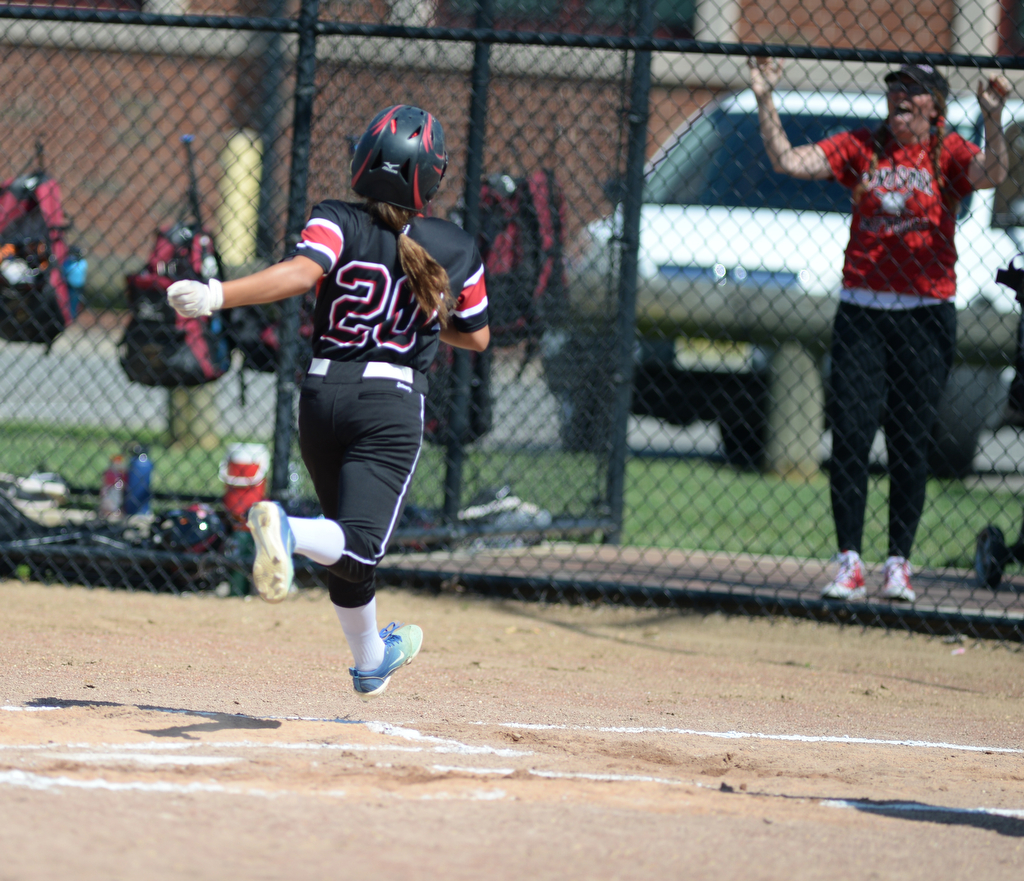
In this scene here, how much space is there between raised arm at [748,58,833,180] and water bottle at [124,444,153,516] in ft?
11.5

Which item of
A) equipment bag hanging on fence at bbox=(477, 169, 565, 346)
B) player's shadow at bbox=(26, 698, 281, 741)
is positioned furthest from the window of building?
player's shadow at bbox=(26, 698, 281, 741)

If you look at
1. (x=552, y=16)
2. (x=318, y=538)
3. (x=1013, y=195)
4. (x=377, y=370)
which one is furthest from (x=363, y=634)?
(x=1013, y=195)

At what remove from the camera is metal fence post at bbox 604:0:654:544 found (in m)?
6.57

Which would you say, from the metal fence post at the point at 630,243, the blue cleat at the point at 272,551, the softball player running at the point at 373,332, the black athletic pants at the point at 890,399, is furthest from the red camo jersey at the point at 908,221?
the blue cleat at the point at 272,551

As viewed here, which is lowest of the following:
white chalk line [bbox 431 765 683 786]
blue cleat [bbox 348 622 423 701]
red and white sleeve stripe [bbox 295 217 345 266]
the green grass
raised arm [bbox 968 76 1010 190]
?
white chalk line [bbox 431 765 683 786]

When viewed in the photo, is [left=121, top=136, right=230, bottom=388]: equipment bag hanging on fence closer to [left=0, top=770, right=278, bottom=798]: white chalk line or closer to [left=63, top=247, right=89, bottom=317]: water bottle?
[left=63, top=247, right=89, bottom=317]: water bottle

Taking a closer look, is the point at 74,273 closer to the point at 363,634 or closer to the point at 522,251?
the point at 522,251

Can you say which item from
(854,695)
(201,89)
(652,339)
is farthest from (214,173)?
(854,695)

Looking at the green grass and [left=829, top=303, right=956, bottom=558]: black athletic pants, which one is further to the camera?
the green grass

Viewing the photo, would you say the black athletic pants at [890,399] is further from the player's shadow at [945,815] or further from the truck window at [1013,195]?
the truck window at [1013,195]

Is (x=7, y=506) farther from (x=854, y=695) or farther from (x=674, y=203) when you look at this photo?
Result: (x=674, y=203)

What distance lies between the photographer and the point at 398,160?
11.3ft

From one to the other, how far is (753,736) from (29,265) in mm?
4307

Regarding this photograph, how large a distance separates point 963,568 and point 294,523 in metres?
4.61
